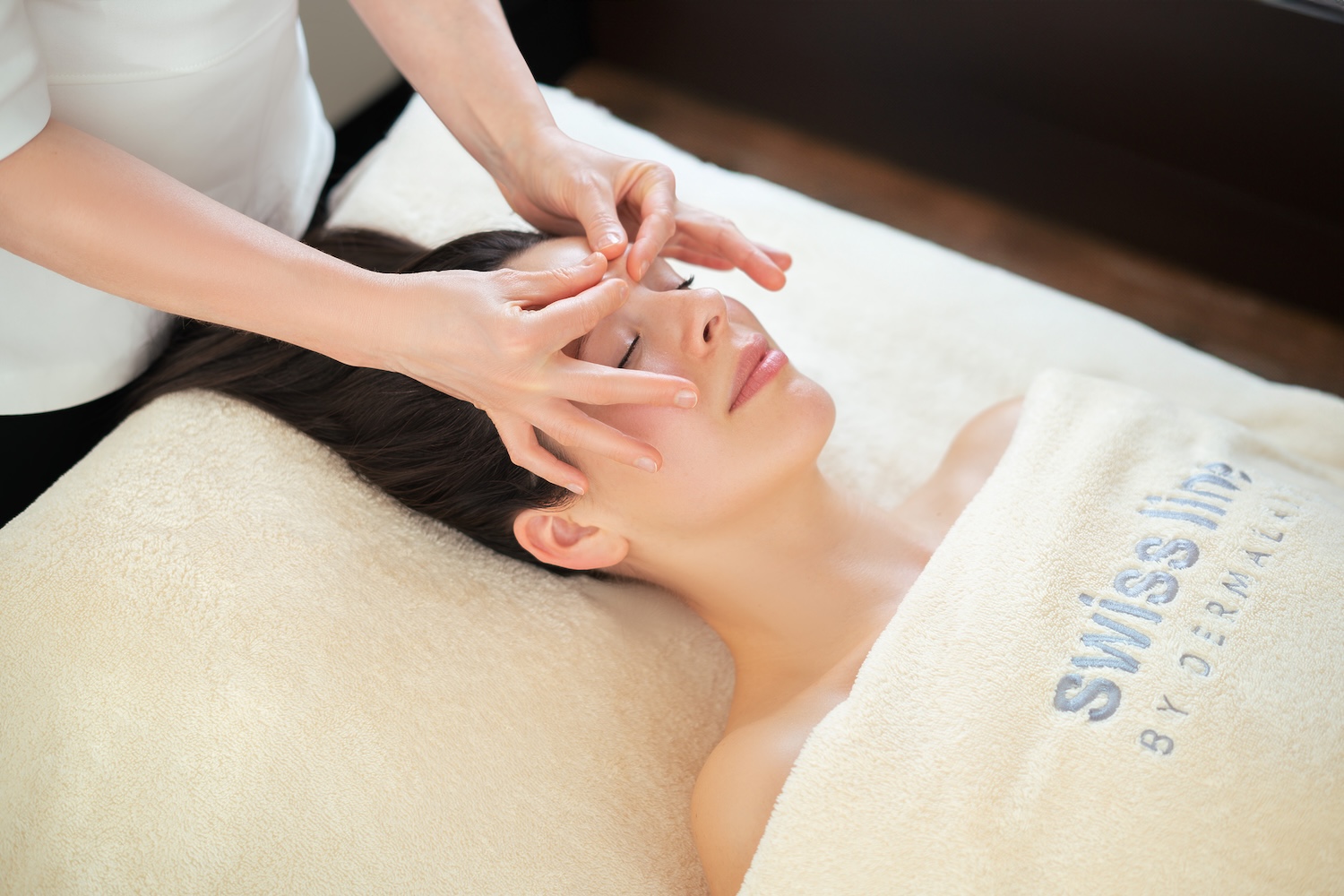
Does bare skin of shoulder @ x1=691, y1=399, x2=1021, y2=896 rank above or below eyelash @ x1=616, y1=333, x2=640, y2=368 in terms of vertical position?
below

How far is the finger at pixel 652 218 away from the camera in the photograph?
3.46 ft

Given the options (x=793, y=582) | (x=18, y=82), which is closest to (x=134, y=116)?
(x=18, y=82)

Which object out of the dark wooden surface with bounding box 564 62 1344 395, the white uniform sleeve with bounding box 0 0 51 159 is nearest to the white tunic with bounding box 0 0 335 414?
the white uniform sleeve with bounding box 0 0 51 159

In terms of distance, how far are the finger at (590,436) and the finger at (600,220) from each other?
8.5 inches

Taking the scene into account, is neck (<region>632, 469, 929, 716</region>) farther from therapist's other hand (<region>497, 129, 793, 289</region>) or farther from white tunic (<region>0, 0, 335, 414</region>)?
white tunic (<region>0, 0, 335, 414</region>)

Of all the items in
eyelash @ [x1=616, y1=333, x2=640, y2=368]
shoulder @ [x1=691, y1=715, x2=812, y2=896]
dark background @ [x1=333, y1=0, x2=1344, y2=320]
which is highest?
dark background @ [x1=333, y1=0, x2=1344, y2=320]

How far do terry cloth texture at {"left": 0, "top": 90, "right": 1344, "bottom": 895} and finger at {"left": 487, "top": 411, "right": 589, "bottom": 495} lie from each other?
34 centimetres

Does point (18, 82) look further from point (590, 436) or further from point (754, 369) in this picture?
point (754, 369)

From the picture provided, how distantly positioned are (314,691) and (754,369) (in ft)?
2.13

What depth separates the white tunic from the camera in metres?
1.01

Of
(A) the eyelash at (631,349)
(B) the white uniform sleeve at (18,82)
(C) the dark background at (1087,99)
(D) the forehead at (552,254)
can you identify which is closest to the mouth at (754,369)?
(A) the eyelash at (631,349)

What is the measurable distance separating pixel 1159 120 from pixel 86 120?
1822 mm

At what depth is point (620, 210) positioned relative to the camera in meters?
1.21

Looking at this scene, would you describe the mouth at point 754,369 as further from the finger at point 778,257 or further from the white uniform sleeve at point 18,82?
the white uniform sleeve at point 18,82
